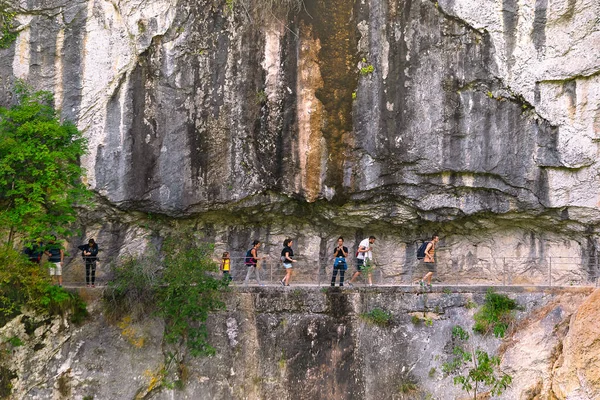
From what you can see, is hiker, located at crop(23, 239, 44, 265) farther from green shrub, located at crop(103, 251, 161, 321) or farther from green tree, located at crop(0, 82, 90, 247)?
green shrub, located at crop(103, 251, 161, 321)

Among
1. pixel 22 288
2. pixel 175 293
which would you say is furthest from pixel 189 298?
pixel 22 288

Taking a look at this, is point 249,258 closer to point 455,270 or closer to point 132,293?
point 132,293

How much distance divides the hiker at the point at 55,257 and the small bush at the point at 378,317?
212 inches

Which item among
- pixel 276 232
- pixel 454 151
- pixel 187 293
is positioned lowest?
pixel 187 293

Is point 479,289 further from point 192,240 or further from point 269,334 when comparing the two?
point 192,240

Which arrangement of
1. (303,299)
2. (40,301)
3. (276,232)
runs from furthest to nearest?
(276,232), (303,299), (40,301)

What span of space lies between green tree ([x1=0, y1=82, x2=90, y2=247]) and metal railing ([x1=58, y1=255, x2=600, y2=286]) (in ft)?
7.55

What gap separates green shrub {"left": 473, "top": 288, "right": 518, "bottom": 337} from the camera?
15156mm

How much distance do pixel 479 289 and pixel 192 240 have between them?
5380 millimetres

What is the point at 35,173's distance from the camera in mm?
14781

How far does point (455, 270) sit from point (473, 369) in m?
4.31

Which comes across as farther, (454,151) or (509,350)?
(454,151)

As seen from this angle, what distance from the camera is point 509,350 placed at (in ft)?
49.0

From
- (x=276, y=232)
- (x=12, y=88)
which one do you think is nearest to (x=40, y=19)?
(x=12, y=88)
